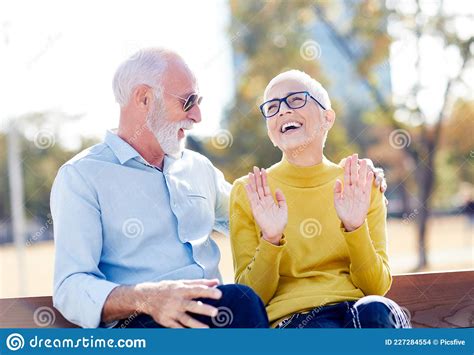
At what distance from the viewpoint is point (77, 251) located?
2.42 meters

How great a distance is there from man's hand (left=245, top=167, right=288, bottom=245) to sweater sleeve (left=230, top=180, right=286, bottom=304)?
0.12ft

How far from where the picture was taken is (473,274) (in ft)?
A: 9.71

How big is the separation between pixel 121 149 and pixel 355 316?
3.28ft

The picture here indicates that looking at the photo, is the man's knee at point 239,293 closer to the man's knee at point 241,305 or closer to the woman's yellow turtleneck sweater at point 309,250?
the man's knee at point 241,305

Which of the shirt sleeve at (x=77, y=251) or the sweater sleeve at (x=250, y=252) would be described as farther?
the sweater sleeve at (x=250, y=252)

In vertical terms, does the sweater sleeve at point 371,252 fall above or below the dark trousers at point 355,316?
above

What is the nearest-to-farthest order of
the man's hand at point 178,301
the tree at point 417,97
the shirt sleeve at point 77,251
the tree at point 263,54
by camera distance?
the man's hand at point 178,301, the shirt sleeve at point 77,251, the tree at point 417,97, the tree at point 263,54

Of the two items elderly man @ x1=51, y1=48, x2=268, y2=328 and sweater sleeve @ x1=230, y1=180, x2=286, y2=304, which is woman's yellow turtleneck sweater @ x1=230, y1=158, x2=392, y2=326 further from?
elderly man @ x1=51, y1=48, x2=268, y2=328

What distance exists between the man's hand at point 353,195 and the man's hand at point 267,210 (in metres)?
0.19

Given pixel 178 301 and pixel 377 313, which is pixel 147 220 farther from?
pixel 377 313

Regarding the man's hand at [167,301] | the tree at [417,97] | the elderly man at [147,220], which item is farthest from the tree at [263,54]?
the man's hand at [167,301]

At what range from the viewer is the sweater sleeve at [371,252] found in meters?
2.50
